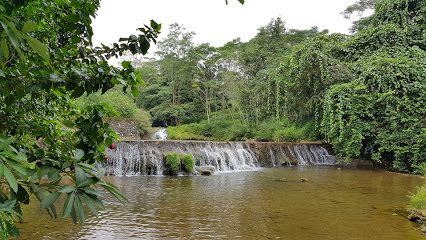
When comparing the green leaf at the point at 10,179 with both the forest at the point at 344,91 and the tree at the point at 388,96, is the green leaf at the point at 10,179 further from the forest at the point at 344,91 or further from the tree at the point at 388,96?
the tree at the point at 388,96

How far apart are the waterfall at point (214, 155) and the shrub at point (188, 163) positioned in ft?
1.94

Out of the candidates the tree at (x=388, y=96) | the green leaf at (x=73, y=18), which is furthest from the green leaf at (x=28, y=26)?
the tree at (x=388, y=96)

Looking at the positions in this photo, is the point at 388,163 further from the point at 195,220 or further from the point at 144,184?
the point at 195,220

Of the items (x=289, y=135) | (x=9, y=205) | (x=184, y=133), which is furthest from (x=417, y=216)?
(x=184, y=133)

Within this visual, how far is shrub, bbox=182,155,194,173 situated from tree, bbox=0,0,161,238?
30.6 ft

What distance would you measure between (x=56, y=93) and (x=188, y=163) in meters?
9.61

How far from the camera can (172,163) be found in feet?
37.7

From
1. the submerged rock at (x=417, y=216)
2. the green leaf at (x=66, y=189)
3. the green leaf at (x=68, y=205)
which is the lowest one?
the submerged rock at (x=417, y=216)

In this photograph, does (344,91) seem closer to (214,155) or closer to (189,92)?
(214,155)

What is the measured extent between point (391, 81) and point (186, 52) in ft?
72.8

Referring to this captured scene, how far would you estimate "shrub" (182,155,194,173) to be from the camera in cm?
1145

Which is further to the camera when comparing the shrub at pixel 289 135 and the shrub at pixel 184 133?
the shrub at pixel 184 133

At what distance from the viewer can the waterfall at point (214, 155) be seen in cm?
1159

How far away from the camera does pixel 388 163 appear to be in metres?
13.0
